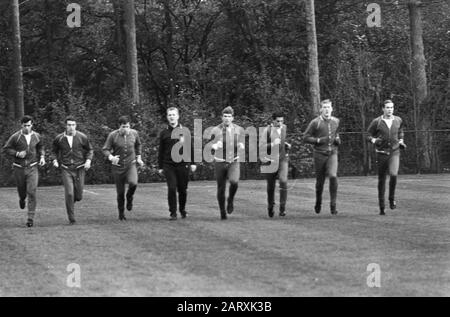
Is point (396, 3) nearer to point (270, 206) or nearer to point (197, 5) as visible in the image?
point (197, 5)

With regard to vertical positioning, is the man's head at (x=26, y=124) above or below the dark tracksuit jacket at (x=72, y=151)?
above

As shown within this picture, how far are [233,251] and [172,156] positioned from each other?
582cm

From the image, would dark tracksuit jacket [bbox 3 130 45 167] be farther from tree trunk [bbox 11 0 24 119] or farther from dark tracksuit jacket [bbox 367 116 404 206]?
tree trunk [bbox 11 0 24 119]

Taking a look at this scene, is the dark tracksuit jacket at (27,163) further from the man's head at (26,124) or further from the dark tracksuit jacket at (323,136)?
the dark tracksuit jacket at (323,136)

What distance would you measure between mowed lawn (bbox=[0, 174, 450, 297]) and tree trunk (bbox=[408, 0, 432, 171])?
Answer: 1793 centimetres

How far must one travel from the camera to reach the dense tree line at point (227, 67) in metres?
42.9

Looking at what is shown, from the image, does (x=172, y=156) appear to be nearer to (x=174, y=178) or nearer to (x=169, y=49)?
(x=174, y=178)

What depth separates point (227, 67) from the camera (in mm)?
52625

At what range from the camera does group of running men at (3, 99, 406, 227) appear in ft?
67.2

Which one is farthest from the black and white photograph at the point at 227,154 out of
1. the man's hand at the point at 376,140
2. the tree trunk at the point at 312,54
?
the tree trunk at the point at 312,54

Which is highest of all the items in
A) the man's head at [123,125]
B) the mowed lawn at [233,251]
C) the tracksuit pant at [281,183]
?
the man's head at [123,125]

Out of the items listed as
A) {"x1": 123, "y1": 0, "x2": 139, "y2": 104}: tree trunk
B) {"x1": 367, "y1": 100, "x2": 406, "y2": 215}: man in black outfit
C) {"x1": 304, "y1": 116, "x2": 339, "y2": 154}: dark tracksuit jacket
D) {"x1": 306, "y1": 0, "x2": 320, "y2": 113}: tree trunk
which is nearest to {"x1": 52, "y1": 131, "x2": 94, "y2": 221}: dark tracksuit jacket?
{"x1": 304, "y1": 116, "x2": 339, "y2": 154}: dark tracksuit jacket

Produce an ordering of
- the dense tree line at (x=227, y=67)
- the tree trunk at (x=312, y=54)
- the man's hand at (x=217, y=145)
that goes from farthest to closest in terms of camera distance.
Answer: the tree trunk at (x=312, y=54)
the dense tree line at (x=227, y=67)
the man's hand at (x=217, y=145)

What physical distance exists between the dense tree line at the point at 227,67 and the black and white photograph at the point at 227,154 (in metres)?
0.10
